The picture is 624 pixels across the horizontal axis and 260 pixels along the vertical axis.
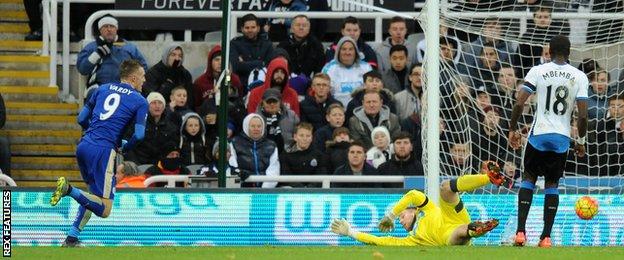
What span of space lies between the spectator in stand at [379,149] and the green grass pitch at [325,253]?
15.7ft

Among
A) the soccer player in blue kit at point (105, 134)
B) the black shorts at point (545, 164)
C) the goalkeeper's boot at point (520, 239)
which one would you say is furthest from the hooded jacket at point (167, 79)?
the goalkeeper's boot at point (520, 239)

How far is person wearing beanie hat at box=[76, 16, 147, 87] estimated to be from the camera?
2070cm

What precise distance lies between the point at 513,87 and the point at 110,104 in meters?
5.76

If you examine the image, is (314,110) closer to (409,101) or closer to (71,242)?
(409,101)

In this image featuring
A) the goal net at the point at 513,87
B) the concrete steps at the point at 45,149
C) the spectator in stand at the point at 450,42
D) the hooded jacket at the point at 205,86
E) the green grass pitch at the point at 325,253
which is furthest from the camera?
the concrete steps at the point at 45,149

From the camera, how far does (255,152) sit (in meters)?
19.8

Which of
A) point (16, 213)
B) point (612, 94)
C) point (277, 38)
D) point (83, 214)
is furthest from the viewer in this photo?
point (277, 38)

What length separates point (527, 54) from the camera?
20.5m

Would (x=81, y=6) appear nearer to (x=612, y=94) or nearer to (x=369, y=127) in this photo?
(x=369, y=127)

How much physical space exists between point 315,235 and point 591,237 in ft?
9.22

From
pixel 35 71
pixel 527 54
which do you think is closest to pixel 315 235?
pixel 527 54

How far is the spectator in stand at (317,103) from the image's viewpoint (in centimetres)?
2048

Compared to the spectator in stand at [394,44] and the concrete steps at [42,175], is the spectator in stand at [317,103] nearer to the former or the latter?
the spectator in stand at [394,44]

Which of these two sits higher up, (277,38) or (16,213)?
(277,38)
